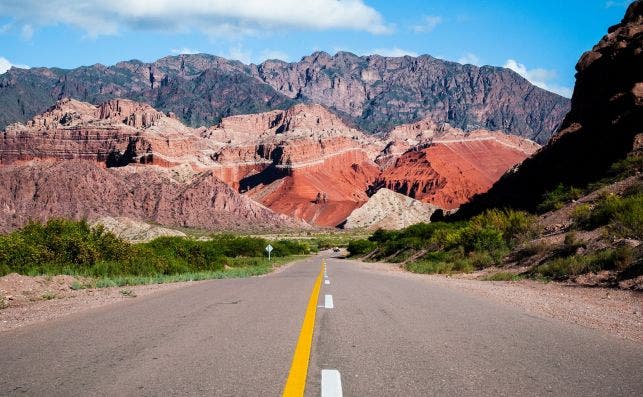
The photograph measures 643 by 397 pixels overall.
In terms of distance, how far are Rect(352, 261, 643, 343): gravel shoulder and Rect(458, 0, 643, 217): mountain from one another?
1889 cm

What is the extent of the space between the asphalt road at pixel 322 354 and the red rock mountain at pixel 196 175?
9866cm

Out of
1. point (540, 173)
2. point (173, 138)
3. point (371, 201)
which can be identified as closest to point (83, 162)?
point (173, 138)

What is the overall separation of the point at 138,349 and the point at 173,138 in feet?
532

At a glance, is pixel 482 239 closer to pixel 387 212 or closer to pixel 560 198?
pixel 560 198

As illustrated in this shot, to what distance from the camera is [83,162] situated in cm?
11781

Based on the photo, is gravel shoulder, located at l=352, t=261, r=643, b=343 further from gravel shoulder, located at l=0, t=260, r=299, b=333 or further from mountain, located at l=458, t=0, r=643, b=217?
mountain, located at l=458, t=0, r=643, b=217

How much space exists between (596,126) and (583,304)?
32.6 meters

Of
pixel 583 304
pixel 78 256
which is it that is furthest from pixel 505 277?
pixel 78 256

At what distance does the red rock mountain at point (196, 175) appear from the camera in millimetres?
108062

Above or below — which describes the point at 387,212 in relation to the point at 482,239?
above

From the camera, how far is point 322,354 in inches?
220

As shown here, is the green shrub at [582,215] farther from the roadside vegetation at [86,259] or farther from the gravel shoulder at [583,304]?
the roadside vegetation at [86,259]

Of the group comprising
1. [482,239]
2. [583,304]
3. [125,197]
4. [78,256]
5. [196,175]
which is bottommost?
[78,256]

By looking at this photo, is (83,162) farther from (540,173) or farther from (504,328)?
(504,328)
